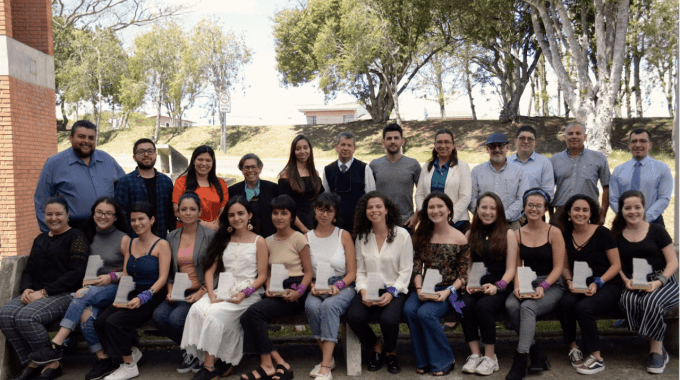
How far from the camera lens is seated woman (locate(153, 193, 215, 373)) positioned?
165 inches

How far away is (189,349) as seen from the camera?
4.12 meters

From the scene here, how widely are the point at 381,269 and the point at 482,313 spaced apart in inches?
35.9

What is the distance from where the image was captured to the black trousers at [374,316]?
13.5 ft

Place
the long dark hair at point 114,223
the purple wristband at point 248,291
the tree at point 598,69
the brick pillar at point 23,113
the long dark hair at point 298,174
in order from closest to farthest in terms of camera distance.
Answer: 1. the purple wristband at point 248,291
2. the long dark hair at point 114,223
3. the long dark hair at point 298,174
4. the brick pillar at point 23,113
5. the tree at point 598,69

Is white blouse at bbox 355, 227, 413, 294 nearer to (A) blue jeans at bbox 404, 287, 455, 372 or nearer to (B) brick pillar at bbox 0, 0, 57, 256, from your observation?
(A) blue jeans at bbox 404, 287, 455, 372

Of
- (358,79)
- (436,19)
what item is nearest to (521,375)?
(436,19)

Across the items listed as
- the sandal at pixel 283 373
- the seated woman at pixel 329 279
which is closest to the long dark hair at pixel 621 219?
the seated woman at pixel 329 279

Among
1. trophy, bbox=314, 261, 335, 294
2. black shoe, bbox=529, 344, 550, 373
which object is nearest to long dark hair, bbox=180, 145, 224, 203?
trophy, bbox=314, 261, 335, 294

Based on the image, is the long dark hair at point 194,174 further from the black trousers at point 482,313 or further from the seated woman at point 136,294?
the black trousers at point 482,313

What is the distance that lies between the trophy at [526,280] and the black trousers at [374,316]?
→ 966 millimetres

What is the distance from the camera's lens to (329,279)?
14.6 ft

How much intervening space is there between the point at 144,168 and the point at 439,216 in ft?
9.47

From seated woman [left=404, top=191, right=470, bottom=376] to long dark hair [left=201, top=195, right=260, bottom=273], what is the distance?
5.25 feet

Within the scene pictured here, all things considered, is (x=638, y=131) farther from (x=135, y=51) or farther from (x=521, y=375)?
(x=135, y=51)
